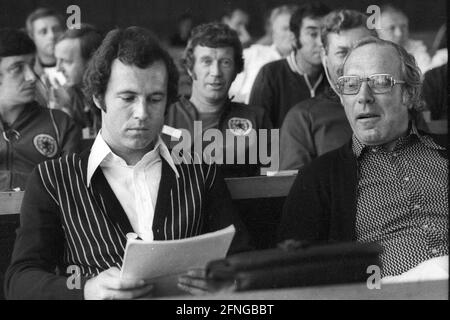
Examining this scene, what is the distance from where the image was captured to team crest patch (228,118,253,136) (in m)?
3.32

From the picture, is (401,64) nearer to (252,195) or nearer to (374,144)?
(374,144)

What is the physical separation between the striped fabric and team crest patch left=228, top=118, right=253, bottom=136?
1123mm

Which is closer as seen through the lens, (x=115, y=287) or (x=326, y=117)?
(x=115, y=287)

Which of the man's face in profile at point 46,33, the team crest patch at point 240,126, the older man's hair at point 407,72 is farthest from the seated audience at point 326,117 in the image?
the man's face in profile at point 46,33

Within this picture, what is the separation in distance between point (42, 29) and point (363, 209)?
7.12 ft

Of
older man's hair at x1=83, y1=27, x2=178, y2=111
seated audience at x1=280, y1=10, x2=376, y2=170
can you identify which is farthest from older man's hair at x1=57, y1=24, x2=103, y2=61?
older man's hair at x1=83, y1=27, x2=178, y2=111

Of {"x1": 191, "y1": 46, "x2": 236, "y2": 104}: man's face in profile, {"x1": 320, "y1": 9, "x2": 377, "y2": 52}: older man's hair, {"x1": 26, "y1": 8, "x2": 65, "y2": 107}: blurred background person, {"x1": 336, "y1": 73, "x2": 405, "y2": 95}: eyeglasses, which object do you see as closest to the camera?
{"x1": 336, "y1": 73, "x2": 405, "y2": 95}: eyeglasses

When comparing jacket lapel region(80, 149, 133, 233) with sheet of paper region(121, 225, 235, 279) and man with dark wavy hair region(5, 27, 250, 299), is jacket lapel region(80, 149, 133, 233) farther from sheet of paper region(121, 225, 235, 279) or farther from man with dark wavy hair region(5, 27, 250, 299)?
sheet of paper region(121, 225, 235, 279)

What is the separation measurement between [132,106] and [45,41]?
1953mm

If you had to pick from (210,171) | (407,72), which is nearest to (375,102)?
(407,72)

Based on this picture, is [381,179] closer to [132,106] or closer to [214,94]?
[132,106]

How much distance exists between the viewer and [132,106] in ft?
7.38

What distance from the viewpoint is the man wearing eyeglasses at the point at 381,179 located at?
237cm
